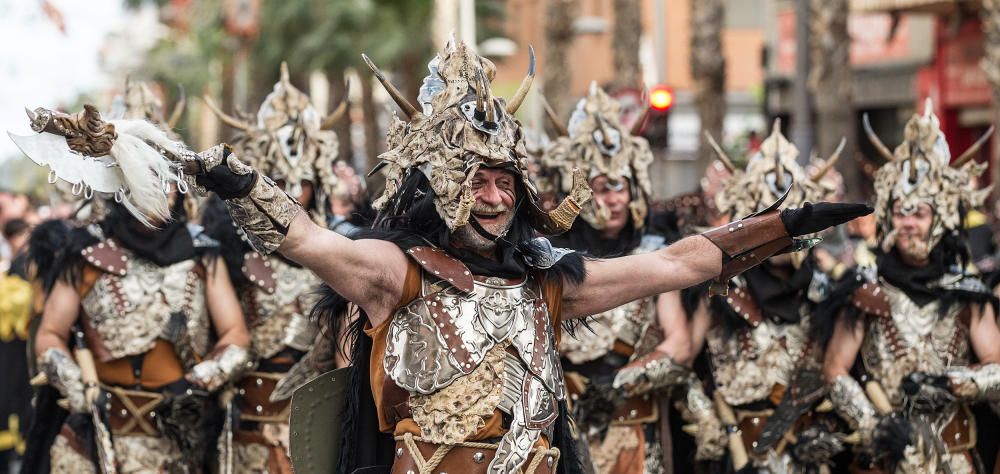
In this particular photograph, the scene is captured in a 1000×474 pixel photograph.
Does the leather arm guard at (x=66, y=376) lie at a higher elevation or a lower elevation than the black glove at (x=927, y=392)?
higher

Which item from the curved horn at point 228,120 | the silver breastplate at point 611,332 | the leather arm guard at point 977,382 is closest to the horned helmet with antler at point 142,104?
the curved horn at point 228,120

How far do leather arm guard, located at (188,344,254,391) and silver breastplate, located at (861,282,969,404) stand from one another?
3.09 m

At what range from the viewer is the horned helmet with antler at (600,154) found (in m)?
8.35

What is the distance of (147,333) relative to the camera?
7891 millimetres

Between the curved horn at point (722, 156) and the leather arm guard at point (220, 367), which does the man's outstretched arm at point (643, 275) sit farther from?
the leather arm guard at point (220, 367)

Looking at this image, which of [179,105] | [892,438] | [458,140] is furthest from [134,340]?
[892,438]

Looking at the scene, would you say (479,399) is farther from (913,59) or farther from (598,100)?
(913,59)

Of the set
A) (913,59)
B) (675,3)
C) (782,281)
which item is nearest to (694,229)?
(782,281)

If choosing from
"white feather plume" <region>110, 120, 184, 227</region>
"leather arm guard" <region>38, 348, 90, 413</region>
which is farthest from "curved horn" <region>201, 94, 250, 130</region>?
"white feather plume" <region>110, 120, 184, 227</region>

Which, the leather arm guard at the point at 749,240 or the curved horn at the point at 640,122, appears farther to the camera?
the curved horn at the point at 640,122

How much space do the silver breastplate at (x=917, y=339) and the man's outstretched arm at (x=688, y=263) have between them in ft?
7.67

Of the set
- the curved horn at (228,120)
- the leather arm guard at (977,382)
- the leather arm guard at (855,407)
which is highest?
the curved horn at (228,120)

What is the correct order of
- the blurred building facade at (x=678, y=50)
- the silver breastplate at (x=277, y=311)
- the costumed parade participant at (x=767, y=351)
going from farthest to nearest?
1. the blurred building facade at (x=678, y=50)
2. the silver breastplate at (x=277, y=311)
3. the costumed parade participant at (x=767, y=351)

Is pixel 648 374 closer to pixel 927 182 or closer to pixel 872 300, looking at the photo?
pixel 872 300
